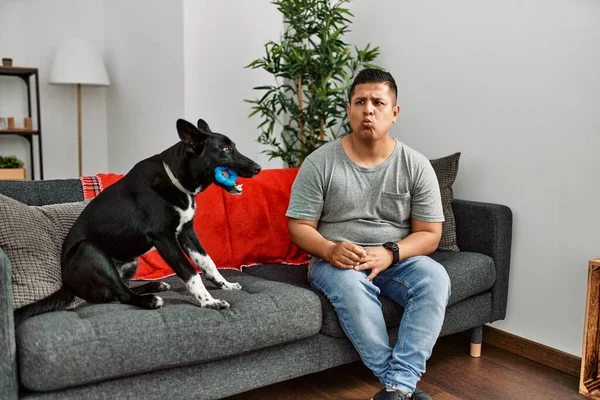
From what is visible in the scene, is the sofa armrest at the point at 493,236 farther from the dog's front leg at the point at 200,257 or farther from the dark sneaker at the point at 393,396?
the dog's front leg at the point at 200,257

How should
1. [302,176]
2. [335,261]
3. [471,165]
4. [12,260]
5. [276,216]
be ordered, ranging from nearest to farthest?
[12,260]
[335,261]
[302,176]
[276,216]
[471,165]

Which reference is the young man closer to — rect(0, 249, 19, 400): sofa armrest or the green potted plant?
the green potted plant

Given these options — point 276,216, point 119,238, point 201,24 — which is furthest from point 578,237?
point 201,24

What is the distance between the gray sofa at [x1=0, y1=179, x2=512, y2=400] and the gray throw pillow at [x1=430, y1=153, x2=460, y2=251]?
7.7 inches

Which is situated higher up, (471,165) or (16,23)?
(16,23)

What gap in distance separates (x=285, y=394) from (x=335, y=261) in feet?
1.78

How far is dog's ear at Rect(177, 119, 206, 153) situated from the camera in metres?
1.76

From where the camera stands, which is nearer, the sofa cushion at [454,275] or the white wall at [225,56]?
the sofa cushion at [454,275]

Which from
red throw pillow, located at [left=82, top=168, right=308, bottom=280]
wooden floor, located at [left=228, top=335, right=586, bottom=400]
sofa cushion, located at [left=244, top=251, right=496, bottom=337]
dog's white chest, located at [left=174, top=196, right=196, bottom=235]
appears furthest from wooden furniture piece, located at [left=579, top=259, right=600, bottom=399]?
dog's white chest, located at [left=174, top=196, right=196, bottom=235]

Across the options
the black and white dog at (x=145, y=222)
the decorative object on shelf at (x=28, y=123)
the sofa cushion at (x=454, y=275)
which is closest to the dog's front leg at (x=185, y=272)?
the black and white dog at (x=145, y=222)

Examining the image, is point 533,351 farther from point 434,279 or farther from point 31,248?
point 31,248

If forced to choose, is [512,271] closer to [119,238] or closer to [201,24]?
[119,238]

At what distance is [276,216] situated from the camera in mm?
2572

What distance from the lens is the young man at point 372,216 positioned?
6.54 feet
